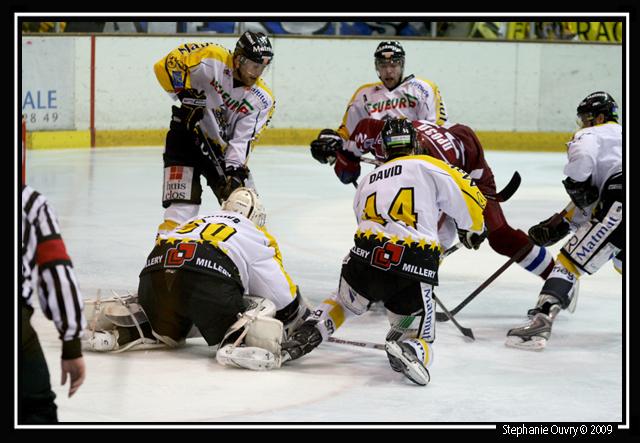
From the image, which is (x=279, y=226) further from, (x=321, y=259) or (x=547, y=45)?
(x=547, y=45)

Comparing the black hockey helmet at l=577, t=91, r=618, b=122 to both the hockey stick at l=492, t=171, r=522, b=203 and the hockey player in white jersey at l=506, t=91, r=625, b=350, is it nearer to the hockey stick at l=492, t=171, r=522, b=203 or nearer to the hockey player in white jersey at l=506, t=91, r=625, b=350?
the hockey player in white jersey at l=506, t=91, r=625, b=350

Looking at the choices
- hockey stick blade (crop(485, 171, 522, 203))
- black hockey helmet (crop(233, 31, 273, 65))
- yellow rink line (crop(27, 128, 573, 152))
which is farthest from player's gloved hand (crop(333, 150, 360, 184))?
yellow rink line (crop(27, 128, 573, 152))

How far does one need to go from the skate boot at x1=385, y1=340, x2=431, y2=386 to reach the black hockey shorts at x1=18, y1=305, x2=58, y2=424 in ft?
5.29

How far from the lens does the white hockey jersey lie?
477 cm

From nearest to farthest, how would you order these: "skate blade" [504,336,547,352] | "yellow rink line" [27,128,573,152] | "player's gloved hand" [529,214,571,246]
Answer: "skate blade" [504,336,547,352]
"player's gloved hand" [529,214,571,246]
"yellow rink line" [27,128,573,152]

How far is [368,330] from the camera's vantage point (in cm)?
491

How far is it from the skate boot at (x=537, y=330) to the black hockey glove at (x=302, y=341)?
939 millimetres

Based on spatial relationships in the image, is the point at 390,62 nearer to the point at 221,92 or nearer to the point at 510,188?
the point at 221,92

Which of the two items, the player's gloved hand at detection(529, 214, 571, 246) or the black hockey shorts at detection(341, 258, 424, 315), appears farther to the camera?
the player's gloved hand at detection(529, 214, 571, 246)

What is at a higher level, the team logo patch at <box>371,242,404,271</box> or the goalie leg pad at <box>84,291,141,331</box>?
the team logo patch at <box>371,242,404,271</box>

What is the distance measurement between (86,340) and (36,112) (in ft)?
26.0

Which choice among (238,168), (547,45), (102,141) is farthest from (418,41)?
(238,168)

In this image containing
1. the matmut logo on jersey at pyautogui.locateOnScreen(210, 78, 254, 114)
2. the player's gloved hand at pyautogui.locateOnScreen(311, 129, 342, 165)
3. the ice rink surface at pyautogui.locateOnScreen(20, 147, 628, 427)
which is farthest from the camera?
the player's gloved hand at pyautogui.locateOnScreen(311, 129, 342, 165)

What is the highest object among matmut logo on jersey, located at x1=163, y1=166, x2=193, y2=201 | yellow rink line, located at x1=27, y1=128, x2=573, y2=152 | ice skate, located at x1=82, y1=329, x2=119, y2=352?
matmut logo on jersey, located at x1=163, y1=166, x2=193, y2=201
